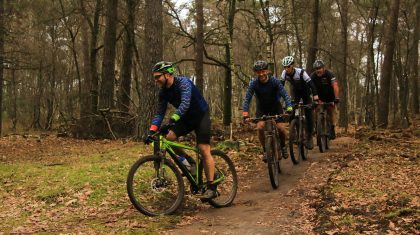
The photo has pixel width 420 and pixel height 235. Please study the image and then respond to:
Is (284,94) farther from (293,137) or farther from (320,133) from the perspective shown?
(320,133)

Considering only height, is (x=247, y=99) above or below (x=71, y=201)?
above

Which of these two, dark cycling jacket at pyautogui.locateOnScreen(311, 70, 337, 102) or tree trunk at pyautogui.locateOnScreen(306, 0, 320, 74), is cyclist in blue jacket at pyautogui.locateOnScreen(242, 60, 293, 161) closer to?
dark cycling jacket at pyautogui.locateOnScreen(311, 70, 337, 102)

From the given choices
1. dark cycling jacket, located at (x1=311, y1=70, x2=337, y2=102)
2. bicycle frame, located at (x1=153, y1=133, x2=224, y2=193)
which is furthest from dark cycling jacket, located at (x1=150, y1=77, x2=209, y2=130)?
dark cycling jacket, located at (x1=311, y1=70, x2=337, y2=102)

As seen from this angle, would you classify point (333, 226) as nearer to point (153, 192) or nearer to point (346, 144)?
point (153, 192)

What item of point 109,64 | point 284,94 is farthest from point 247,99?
point 109,64

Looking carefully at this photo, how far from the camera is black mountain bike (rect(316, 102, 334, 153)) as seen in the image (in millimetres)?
11422

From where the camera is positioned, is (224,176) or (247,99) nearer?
(224,176)

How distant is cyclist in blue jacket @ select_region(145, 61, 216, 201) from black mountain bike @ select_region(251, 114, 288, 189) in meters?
1.46

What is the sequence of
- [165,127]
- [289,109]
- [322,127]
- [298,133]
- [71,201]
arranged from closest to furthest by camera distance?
1. [165,127]
2. [71,201]
3. [289,109]
4. [298,133]
5. [322,127]

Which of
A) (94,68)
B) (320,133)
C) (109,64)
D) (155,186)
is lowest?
(155,186)

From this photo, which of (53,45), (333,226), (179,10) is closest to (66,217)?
(333,226)

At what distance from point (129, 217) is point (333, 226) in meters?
2.85

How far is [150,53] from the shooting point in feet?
39.7

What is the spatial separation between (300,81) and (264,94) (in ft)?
7.25
